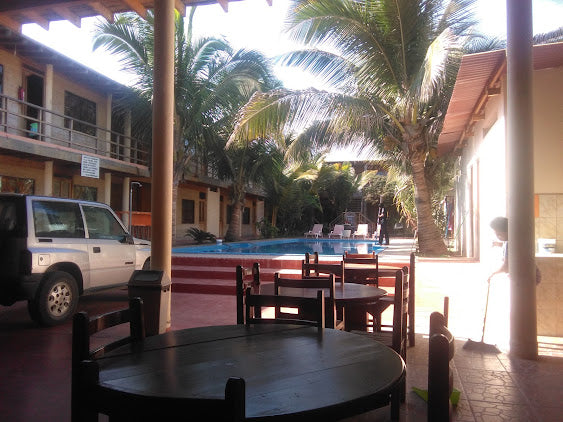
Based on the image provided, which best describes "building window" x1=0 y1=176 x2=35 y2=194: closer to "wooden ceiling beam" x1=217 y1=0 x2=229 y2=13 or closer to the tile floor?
the tile floor

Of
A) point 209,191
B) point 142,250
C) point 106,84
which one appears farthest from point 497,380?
point 209,191

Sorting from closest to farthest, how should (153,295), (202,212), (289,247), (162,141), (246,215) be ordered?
(153,295), (162,141), (289,247), (202,212), (246,215)

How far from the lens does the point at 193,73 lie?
15.4 metres

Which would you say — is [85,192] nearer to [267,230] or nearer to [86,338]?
[267,230]

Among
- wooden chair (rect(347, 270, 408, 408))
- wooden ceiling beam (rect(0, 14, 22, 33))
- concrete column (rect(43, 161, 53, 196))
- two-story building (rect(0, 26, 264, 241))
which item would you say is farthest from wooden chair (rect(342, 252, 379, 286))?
concrete column (rect(43, 161, 53, 196))

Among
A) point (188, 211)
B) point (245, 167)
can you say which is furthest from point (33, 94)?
point (188, 211)

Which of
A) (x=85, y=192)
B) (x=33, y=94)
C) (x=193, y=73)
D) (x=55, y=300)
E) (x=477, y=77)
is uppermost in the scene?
(x=193, y=73)

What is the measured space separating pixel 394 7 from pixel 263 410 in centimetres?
956

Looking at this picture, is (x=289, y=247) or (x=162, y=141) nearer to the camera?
(x=162, y=141)

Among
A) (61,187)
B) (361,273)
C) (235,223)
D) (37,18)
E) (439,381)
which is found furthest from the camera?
(235,223)

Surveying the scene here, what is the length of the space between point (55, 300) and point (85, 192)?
12.2 metres

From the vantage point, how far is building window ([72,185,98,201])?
56.1 feet

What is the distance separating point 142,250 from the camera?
8422 mm

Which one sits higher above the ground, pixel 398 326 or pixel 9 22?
pixel 9 22
